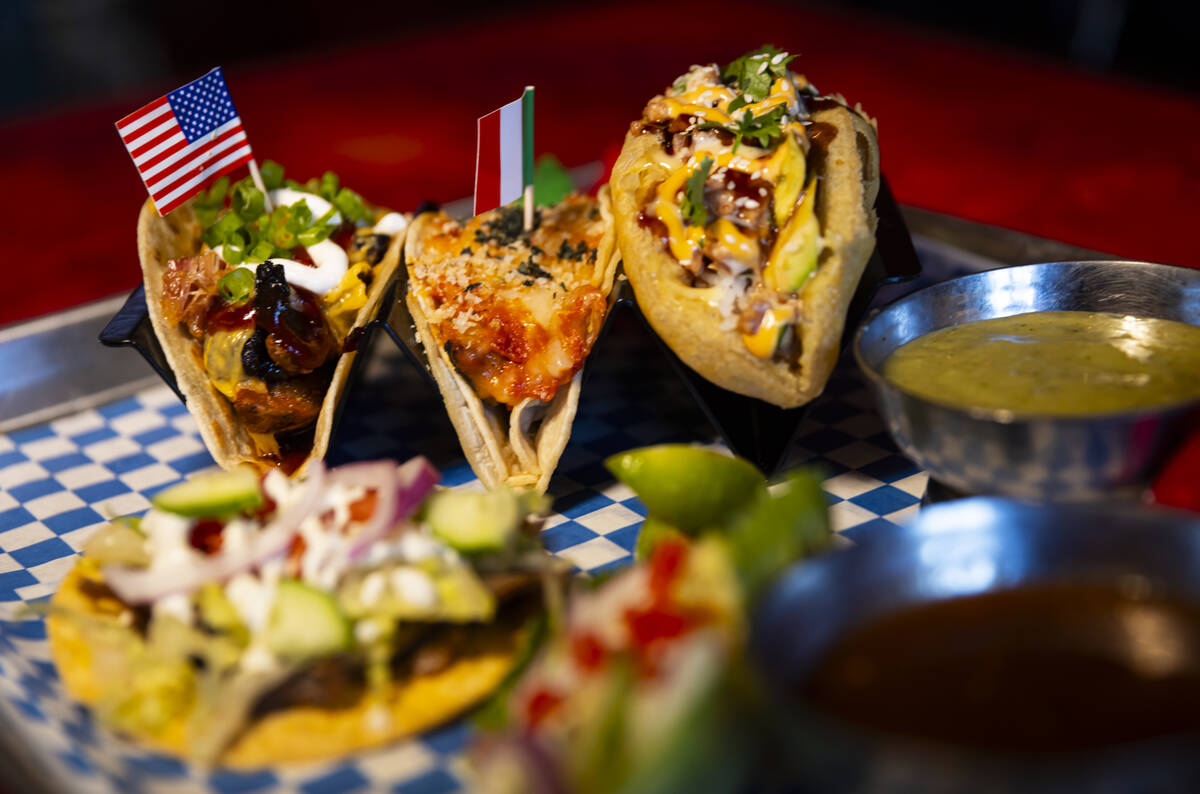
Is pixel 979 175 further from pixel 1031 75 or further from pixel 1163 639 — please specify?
pixel 1163 639

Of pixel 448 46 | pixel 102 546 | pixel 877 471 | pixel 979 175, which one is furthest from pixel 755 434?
pixel 448 46

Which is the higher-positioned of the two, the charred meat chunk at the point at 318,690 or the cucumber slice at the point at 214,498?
the cucumber slice at the point at 214,498

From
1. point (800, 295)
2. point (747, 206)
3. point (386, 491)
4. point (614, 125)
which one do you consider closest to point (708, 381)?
point (800, 295)

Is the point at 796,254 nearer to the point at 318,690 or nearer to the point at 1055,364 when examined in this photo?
the point at 1055,364

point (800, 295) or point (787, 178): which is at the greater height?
point (787, 178)

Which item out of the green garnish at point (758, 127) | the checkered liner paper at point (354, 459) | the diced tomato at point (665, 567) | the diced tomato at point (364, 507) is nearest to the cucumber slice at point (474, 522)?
the diced tomato at point (364, 507)

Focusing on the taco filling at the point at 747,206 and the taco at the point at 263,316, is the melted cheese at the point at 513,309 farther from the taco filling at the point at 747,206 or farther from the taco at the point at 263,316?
the taco filling at the point at 747,206

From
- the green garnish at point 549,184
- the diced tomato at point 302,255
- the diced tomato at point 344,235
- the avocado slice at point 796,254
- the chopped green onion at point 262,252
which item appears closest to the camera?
the avocado slice at point 796,254
